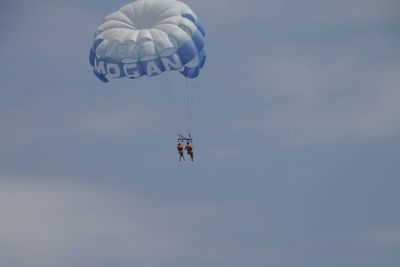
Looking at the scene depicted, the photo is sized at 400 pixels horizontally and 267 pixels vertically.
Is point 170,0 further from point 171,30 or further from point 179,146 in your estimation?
point 179,146

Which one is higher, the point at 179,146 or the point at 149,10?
the point at 149,10

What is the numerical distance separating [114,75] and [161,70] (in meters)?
2.67

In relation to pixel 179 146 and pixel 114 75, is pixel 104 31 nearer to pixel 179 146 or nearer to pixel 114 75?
pixel 114 75

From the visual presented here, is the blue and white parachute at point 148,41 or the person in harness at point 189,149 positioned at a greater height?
the blue and white parachute at point 148,41

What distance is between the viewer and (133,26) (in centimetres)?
7638

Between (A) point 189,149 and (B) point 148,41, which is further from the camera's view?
(A) point 189,149

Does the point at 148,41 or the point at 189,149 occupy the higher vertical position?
the point at 148,41

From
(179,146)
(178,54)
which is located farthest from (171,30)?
(179,146)

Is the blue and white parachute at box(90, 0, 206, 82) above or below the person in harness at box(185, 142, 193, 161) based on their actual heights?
above

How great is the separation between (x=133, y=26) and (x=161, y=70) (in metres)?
3.33

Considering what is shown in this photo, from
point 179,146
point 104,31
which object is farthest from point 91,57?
point 179,146

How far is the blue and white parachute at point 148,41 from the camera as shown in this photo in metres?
74.3

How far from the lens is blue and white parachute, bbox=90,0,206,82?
74312 millimetres

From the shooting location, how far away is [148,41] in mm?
74062
